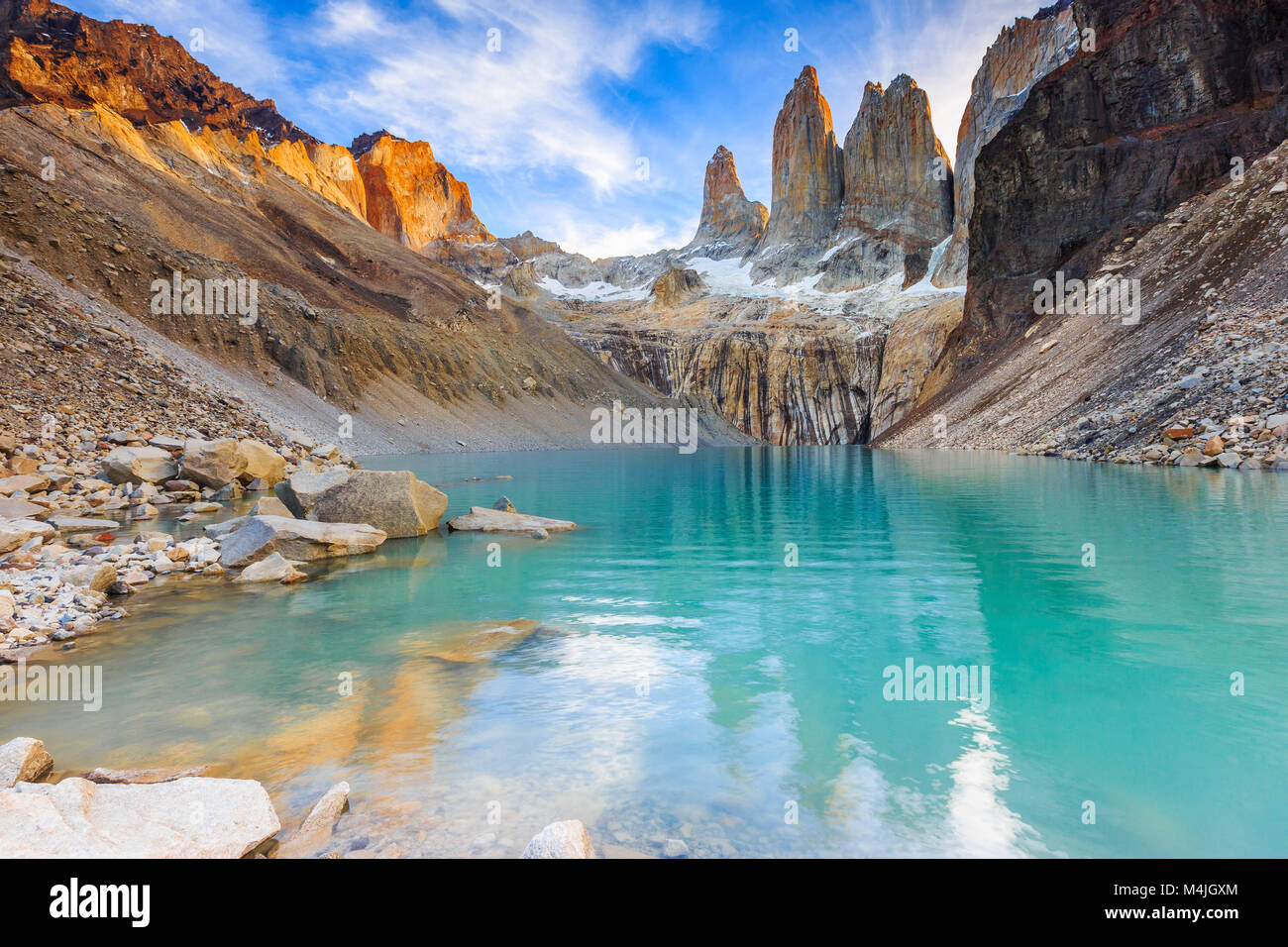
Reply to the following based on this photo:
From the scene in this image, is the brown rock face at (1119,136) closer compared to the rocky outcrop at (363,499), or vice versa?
the rocky outcrop at (363,499)

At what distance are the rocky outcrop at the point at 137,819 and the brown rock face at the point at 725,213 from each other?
566 feet

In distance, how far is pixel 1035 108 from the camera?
59.1 metres

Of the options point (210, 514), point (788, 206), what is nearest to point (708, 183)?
point (788, 206)

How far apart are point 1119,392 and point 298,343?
55394 millimetres

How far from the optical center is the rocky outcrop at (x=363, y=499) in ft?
49.1

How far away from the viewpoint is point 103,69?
246 ft

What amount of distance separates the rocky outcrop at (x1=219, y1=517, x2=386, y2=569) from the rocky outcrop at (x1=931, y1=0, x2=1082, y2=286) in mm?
91601

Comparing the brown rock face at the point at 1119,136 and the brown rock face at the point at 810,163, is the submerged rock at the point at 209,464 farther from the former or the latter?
the brown rock face at the point at 810,163

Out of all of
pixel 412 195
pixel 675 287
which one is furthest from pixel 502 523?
pixel 412 195

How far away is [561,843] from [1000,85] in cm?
12277

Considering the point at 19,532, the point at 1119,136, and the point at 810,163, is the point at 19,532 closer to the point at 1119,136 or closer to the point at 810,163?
the point at 1119,136

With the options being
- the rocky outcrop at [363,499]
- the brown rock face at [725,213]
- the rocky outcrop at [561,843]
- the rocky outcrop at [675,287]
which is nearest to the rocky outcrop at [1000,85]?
the rocky outcrop at [675,287]

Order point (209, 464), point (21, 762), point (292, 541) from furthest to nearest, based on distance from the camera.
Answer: point (209, 464) < point (292, 541) < point (21, 762)
